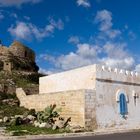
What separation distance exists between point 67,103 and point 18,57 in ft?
70.9

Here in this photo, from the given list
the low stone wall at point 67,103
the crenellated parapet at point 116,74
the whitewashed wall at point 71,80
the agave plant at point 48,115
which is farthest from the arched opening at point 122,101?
the agave plant at point 48,115

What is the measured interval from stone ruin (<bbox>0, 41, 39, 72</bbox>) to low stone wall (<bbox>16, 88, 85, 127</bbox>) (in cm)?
1467

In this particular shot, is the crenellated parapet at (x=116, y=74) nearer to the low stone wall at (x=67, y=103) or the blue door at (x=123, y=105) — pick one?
the blue door at (x=123, y=105)

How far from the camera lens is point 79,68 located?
23344 mm

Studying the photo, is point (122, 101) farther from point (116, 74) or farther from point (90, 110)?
point (90, 110)

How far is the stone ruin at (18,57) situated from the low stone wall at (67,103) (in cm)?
1467

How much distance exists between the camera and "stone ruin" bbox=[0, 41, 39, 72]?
132 ft

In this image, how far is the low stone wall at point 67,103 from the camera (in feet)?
68.4

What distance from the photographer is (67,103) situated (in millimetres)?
22016

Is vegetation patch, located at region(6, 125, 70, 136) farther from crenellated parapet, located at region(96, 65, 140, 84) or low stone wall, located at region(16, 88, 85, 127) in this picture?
crenellated parapet, located at region(96, 65, 140, 84)

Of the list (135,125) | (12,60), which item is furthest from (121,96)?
(12,60)

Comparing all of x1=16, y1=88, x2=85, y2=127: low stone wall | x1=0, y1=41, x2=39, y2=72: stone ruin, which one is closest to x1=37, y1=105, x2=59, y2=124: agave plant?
x1=16, y1=88, x2=85, y2=127: low stone wall

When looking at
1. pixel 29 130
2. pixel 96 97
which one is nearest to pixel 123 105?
pixel 96 97

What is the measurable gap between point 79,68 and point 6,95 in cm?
814
